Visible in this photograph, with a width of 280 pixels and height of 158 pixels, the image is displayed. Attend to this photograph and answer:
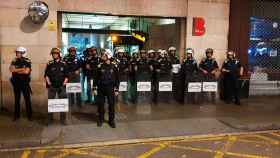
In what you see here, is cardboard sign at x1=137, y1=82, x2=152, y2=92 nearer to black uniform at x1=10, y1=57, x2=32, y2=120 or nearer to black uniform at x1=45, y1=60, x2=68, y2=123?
black uniform at x1=45, y1=60, x2=68, y2=123

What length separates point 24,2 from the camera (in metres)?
10.3

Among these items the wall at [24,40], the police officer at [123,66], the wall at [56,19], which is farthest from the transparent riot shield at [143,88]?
the wall at [24,40]

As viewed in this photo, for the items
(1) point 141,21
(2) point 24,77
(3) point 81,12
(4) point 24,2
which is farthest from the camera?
(1) point 141,21

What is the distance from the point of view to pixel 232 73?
11734 millimetres

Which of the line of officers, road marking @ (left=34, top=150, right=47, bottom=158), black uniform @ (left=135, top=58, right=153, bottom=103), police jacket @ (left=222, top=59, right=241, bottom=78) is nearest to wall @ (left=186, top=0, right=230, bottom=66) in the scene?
the line of officers

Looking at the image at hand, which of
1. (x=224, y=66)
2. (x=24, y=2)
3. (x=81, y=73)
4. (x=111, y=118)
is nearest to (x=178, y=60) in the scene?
(x=224, y=66)

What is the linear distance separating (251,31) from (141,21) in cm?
500

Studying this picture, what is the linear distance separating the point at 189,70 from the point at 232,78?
1.56 m

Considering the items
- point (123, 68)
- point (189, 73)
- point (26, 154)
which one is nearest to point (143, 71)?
point (123, 68)

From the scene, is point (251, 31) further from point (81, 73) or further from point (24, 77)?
point (24, 77)

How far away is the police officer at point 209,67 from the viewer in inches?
449

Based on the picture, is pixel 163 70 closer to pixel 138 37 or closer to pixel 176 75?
pixel 176 75

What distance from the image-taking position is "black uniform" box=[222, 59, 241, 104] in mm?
11695

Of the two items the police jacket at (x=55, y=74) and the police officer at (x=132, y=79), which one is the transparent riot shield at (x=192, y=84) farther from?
the police jacket at (x=55, y=74)
